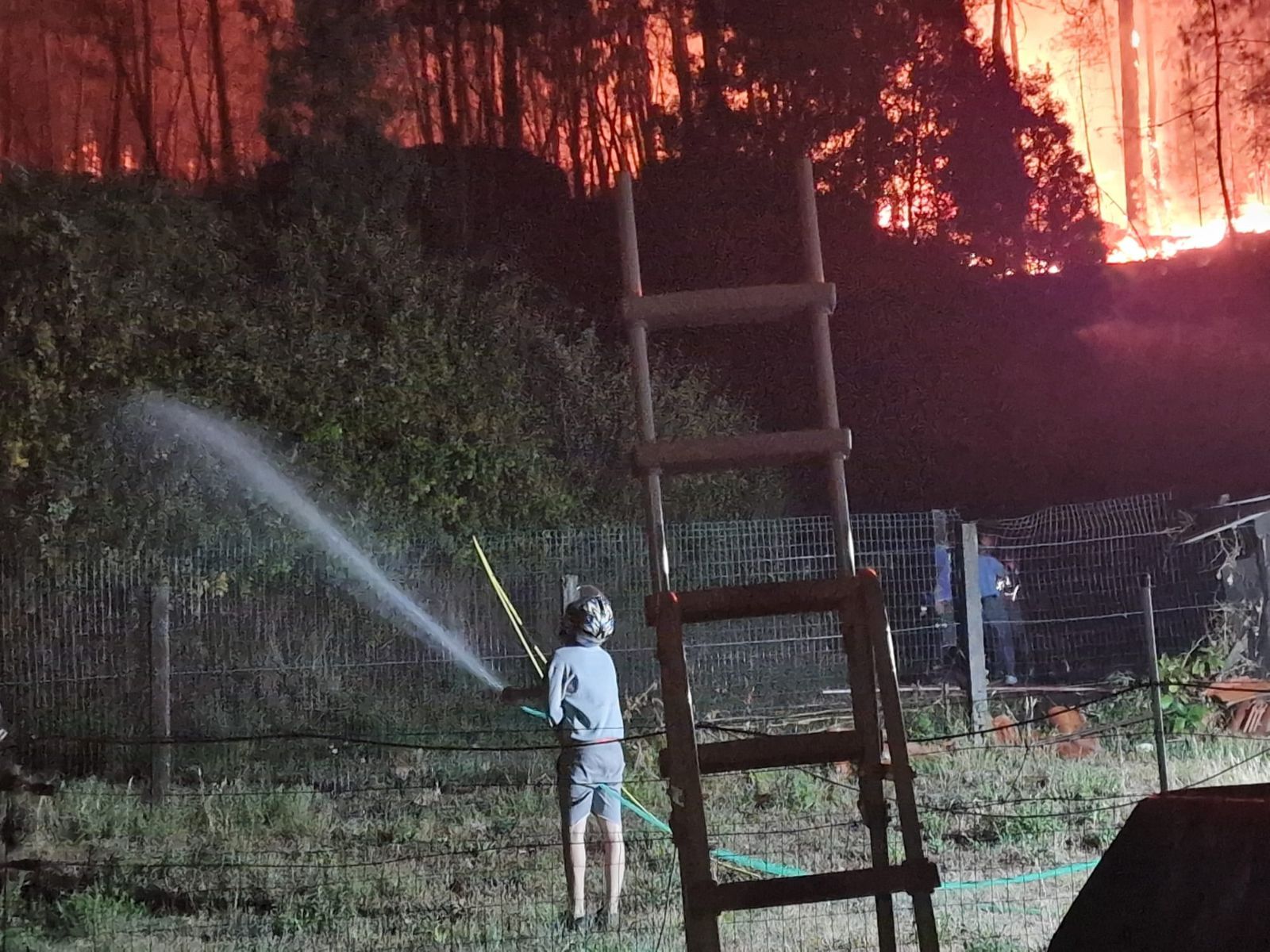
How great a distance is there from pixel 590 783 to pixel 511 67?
530 inches

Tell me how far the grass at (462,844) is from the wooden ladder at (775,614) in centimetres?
173

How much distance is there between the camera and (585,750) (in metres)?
4.98

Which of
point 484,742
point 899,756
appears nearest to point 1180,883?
point 899,756

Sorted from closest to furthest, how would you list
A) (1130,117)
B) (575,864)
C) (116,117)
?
(575,864) < (116,117) < (1130,117)

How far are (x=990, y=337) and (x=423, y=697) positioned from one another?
10.2 m

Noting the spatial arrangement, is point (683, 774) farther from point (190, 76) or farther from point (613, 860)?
point (190, 76)

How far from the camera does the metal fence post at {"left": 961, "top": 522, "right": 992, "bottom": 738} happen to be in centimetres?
880

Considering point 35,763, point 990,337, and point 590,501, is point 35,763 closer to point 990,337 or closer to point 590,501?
point 590,501

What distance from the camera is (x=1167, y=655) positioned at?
947cm

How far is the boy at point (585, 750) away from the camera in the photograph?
16.3 feet

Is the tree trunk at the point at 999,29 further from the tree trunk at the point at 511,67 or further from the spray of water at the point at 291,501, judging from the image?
the spray of water at the point at 291,501

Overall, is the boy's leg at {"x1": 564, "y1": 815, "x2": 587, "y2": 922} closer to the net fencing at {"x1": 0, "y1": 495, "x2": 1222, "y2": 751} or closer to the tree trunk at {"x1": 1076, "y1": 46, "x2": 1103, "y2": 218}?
the net fencing at {"x1": 0, "y1": 495, "x2": 1222, "y2": 751}

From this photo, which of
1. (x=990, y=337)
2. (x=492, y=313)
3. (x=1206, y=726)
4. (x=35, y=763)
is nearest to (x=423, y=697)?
(x=35, y=763)

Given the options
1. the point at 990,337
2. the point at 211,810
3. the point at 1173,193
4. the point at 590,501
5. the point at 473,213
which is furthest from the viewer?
the point at 1173,193
